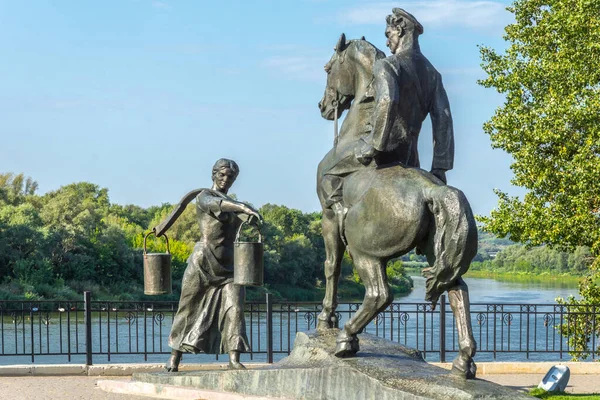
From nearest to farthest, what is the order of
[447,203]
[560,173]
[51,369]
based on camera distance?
[447,203]
[51,369]
[560,173]

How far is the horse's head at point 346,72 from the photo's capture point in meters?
7.77

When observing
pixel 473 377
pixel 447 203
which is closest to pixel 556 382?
pixel 473 377

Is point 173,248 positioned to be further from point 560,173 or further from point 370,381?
point 370,381

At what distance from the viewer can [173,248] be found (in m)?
35.8

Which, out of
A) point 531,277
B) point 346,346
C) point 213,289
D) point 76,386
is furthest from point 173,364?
point 531,277

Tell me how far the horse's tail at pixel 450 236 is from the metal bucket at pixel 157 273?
286 centimetres

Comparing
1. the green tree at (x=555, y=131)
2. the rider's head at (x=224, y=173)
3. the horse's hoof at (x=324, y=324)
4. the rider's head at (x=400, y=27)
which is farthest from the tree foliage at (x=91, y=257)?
the rider's head at (x=400, y=27)

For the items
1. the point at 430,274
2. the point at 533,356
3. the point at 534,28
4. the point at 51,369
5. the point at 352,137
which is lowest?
the point at 533,356

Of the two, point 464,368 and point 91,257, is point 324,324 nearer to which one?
point 464,368

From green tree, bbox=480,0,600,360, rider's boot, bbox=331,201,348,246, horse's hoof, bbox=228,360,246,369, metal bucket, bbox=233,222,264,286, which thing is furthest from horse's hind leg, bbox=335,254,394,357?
green tree, bbox=480,0,600,360

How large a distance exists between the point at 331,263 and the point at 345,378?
1136 mm

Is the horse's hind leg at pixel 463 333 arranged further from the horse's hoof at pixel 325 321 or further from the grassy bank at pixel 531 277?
the grassy bank at pixel 531 277

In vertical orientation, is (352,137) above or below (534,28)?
below

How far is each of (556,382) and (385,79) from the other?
4.08m
